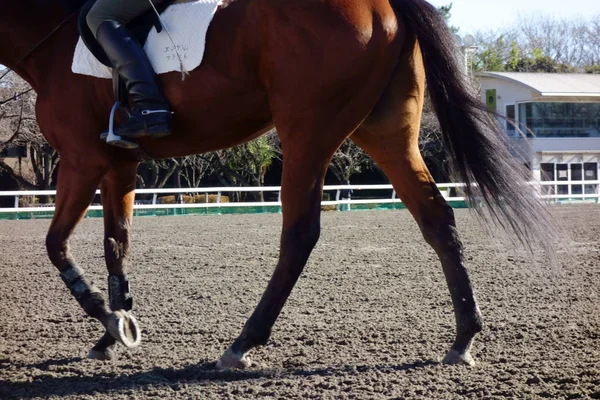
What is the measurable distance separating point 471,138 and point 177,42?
75.3 inches

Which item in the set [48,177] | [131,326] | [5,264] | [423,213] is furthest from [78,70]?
[48,177]

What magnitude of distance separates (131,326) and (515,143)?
8.82 feet

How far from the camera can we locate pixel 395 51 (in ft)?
15.4

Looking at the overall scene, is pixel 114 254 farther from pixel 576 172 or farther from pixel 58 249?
pixel 576 172

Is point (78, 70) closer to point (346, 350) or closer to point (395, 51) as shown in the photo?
point (395, 51)

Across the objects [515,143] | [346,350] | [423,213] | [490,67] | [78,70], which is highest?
[490,67]

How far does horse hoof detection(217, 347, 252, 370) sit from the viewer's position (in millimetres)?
4504

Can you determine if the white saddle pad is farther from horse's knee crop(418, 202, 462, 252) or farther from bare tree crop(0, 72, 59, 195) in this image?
bare tree crop(0, 72, 59, 195)

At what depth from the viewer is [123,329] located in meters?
4.65

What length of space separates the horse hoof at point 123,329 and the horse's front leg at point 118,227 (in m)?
0.34

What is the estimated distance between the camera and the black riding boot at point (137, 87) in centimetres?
461

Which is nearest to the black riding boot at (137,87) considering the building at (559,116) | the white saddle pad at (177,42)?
the white saddle pad at (177,42)

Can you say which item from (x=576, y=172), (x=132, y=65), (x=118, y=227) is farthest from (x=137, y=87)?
(x=576, y=172)

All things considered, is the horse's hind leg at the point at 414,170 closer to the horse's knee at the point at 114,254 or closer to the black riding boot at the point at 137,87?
the black riding boot at the point at 137,87
